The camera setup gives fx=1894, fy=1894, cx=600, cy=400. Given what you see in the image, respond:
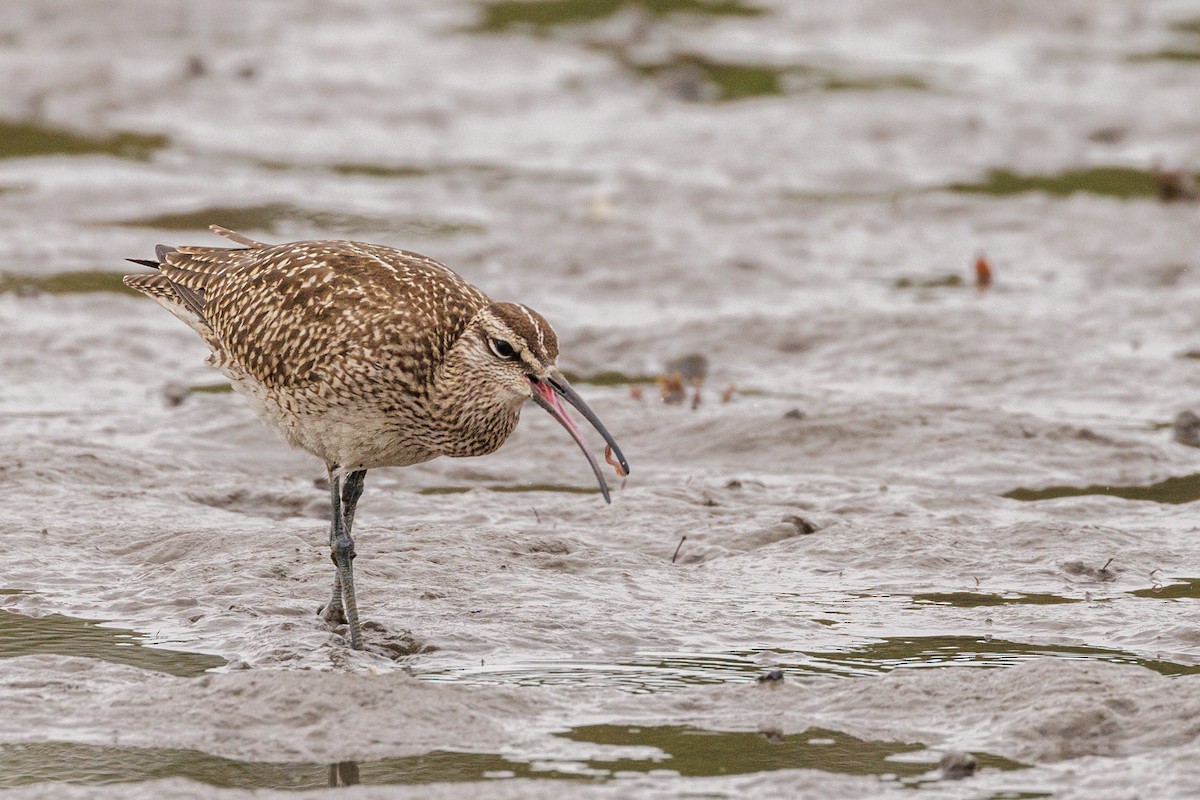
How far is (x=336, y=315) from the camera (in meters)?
8.34

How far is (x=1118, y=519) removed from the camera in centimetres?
1020

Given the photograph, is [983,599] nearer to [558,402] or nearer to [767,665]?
[767,665]

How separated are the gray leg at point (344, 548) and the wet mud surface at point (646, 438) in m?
0.14

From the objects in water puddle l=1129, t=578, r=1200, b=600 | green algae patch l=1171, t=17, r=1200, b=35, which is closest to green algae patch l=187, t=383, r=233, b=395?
water puddle l=1129, t=578, r=1200, b=600

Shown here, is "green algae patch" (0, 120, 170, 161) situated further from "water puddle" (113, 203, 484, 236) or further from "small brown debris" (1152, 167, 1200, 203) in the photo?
"small brown debris" (1152, 167, 1200, 203)

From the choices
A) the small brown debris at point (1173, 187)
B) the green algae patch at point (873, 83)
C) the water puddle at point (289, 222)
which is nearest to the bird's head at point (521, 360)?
the water puddle at point (289, 222)

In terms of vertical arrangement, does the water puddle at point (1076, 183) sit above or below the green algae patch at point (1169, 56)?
below


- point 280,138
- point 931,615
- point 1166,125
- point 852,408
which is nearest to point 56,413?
point 852,408

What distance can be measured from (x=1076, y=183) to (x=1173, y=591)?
31.5 feet

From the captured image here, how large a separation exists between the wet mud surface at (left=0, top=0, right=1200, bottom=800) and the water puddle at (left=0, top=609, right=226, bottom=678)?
0.03 metres

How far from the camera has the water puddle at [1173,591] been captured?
349 inches

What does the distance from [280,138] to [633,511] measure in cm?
1068

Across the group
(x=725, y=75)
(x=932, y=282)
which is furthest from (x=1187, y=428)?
(x=725, y=75)

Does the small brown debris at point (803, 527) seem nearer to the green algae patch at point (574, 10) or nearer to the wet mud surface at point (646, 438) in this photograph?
the wet mud surface at point (646, 438)
